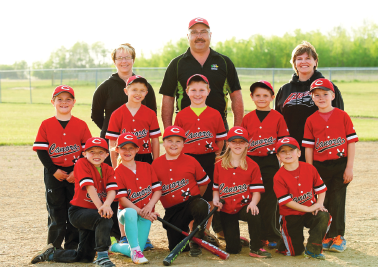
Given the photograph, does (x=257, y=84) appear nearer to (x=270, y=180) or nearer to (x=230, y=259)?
(x=270, y=180)

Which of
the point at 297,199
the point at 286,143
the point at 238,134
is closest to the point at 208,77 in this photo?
the point at 238,134

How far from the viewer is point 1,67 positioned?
63094mm

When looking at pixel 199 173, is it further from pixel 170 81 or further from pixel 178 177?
pixel 170 81

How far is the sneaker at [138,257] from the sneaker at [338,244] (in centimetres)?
178

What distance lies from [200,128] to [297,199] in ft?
3.71

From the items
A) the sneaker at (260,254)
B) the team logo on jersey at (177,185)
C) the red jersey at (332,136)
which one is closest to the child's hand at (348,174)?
the red jersey at (332,136)

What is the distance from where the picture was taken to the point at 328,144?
4016 millimetres

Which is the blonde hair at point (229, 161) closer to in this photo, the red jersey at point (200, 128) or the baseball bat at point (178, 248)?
the red jersey at point (200, 128)

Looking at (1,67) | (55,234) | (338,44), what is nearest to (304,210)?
(55,234)

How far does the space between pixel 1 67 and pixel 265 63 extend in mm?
38989

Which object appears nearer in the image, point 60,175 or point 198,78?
point 60,175

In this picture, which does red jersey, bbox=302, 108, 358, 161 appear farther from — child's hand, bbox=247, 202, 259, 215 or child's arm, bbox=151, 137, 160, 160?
child's arm, bbox=151, 137, 160, 160

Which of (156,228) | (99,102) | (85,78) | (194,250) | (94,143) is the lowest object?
(156,228)

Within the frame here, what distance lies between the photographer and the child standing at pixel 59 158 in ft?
12.7
